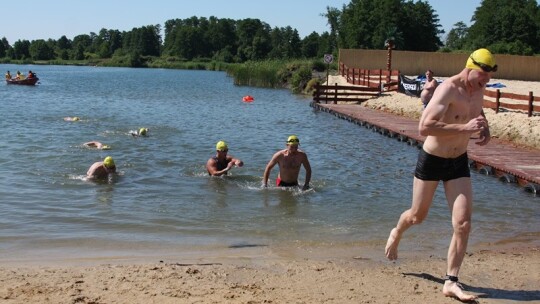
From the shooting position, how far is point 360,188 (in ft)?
40.8

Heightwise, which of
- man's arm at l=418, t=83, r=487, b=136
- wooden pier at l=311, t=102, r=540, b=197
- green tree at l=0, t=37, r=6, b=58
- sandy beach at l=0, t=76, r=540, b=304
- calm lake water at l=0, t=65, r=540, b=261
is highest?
green tree at l=0, t=37, r=6, b=58

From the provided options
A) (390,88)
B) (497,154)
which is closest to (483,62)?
(497,154)

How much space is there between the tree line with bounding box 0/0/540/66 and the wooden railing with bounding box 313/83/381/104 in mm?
9259

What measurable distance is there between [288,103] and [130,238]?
31.5m

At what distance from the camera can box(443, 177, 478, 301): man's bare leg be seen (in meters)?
5.38

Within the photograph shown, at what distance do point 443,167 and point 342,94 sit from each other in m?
30.2

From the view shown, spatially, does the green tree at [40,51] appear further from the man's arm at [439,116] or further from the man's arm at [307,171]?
the man's arm at [439,116]

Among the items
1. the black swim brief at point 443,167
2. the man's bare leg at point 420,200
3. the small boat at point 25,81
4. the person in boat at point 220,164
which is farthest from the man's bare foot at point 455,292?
the small boat at point 25,81

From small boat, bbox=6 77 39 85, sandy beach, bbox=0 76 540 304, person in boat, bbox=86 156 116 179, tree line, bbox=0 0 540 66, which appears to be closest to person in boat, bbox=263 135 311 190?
person in boat, bbox=86 156 116 179

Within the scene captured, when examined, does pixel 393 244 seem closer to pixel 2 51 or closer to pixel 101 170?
pixel 101 170

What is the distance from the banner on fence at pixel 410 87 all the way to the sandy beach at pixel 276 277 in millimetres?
22846

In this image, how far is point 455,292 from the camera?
5.44 meters

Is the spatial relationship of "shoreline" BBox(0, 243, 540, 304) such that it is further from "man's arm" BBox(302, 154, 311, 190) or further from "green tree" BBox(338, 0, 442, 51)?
"green tree" BBox(338, 0, 442, 51)

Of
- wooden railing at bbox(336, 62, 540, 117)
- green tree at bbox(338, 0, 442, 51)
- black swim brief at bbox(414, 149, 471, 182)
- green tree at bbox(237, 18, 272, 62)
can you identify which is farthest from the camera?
green tree at bbox(237, 18, 272, 62)
